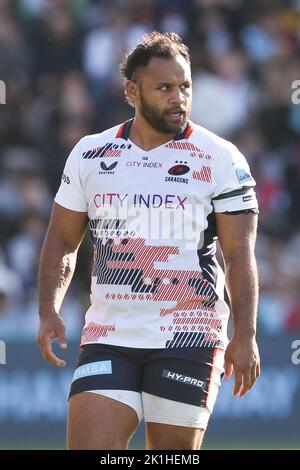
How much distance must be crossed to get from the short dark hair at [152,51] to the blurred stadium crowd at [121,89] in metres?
5.99

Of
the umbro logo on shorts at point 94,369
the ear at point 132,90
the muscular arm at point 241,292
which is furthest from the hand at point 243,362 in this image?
the ear at point 132,90

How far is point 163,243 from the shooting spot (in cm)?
612

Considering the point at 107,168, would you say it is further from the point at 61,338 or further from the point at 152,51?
the point at 61,338

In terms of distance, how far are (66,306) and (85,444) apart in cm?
608

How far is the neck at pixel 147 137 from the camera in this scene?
6.35 metres

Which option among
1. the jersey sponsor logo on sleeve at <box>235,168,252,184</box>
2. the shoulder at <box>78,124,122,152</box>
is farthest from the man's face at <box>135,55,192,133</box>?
the jersey sponsor logo on sleeve at <box>235,168,252,184</box>

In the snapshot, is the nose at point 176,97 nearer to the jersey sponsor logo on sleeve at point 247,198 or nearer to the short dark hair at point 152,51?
the short dark hair at point 152,51

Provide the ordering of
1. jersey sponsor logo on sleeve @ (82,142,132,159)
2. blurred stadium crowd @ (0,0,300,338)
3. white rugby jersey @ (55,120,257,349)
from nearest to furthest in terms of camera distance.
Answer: white rugby jersey @ (55,120,257,349)
jersey sponsor logo on sleeve @ (82,142,132,159)
blurred stadium crowd @ (0,0,300,338)

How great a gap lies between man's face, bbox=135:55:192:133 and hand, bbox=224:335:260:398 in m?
1.20

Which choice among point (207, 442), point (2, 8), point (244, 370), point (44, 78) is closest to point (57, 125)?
point (44, 78)

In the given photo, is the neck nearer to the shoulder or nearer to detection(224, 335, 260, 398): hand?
the shoulder

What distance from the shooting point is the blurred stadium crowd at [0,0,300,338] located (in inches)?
500

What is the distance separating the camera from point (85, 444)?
5777 millimetres

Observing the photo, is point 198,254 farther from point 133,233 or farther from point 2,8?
point 2,8
